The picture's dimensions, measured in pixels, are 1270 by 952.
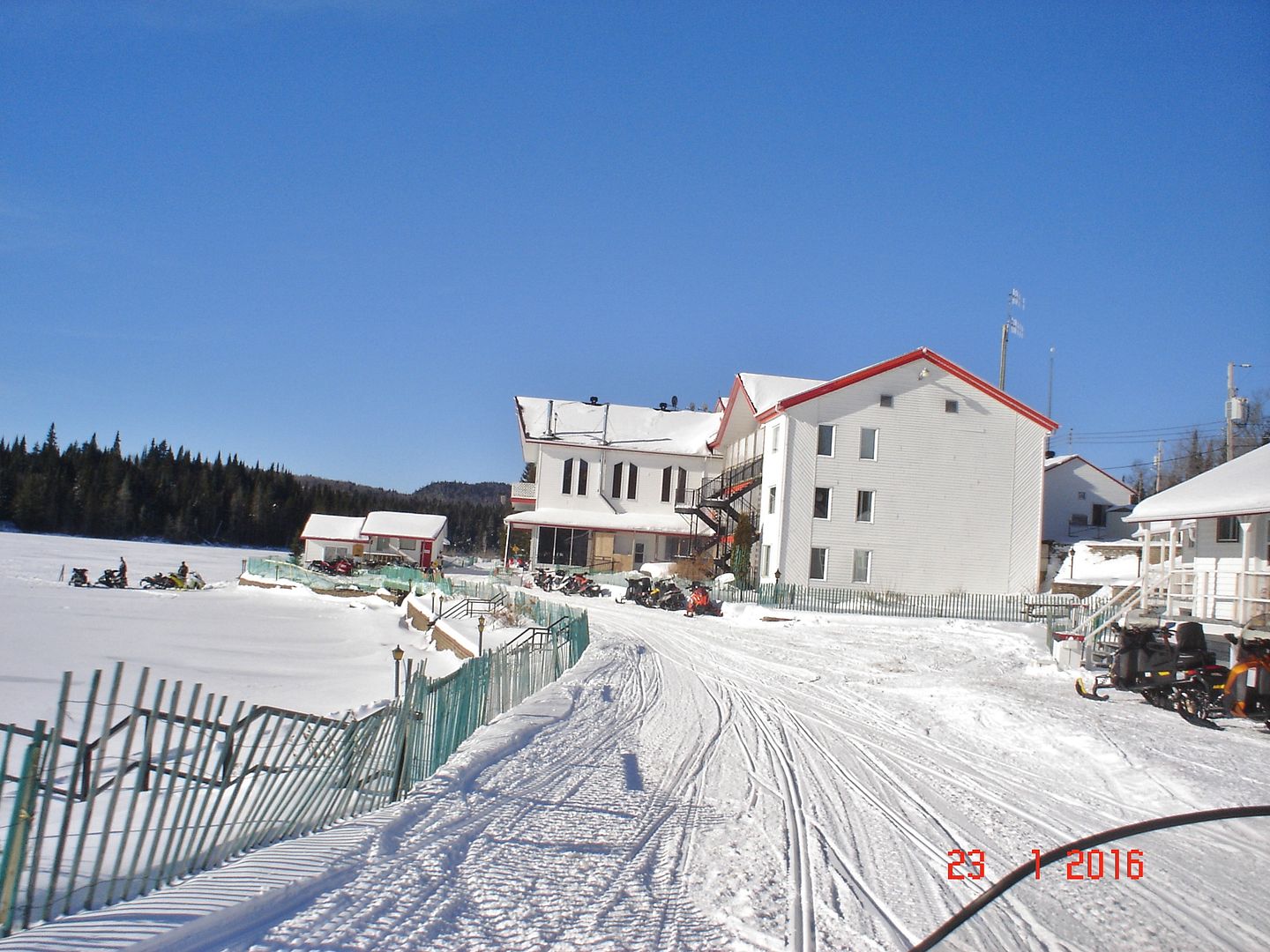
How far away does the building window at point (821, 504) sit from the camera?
3391 centimetres

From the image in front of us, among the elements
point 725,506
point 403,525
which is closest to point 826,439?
point 725,506

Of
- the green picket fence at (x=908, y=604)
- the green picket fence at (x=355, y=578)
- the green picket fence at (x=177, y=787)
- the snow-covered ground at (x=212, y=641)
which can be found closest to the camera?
the green picket fence at (x=177, y=787)

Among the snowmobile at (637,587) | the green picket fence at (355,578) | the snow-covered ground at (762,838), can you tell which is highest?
the snowmobile at (637,587)

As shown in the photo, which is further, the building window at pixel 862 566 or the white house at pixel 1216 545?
the building window at pixel 862 566

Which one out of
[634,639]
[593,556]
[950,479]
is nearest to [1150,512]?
[634,639]

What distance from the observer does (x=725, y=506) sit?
41438mm

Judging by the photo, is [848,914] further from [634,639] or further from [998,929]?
[634,639]

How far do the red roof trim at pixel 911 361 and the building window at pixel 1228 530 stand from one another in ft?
52.3

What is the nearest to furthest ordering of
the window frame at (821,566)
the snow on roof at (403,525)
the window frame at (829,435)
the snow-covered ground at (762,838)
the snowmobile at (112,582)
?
the snow-covered ground at (762,838)
the window frame at (821,566)
the window frame at (829,435)
the snowmobile at (112,582)
the snow on roof at (403,525)

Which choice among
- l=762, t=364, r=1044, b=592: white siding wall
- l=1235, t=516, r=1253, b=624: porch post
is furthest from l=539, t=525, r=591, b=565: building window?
l=1235, t=516, r=1253, b=624: porch post

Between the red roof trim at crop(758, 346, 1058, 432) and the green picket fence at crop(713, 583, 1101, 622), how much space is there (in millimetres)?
7898

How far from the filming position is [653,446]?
49.4 meters

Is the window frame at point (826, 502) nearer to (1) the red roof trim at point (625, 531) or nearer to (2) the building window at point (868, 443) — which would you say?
(2) the building window at point (868, 443)

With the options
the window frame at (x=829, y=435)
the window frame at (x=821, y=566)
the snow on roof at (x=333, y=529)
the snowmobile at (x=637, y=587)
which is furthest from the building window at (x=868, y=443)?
the snow on roof at (x=333, y=529)
